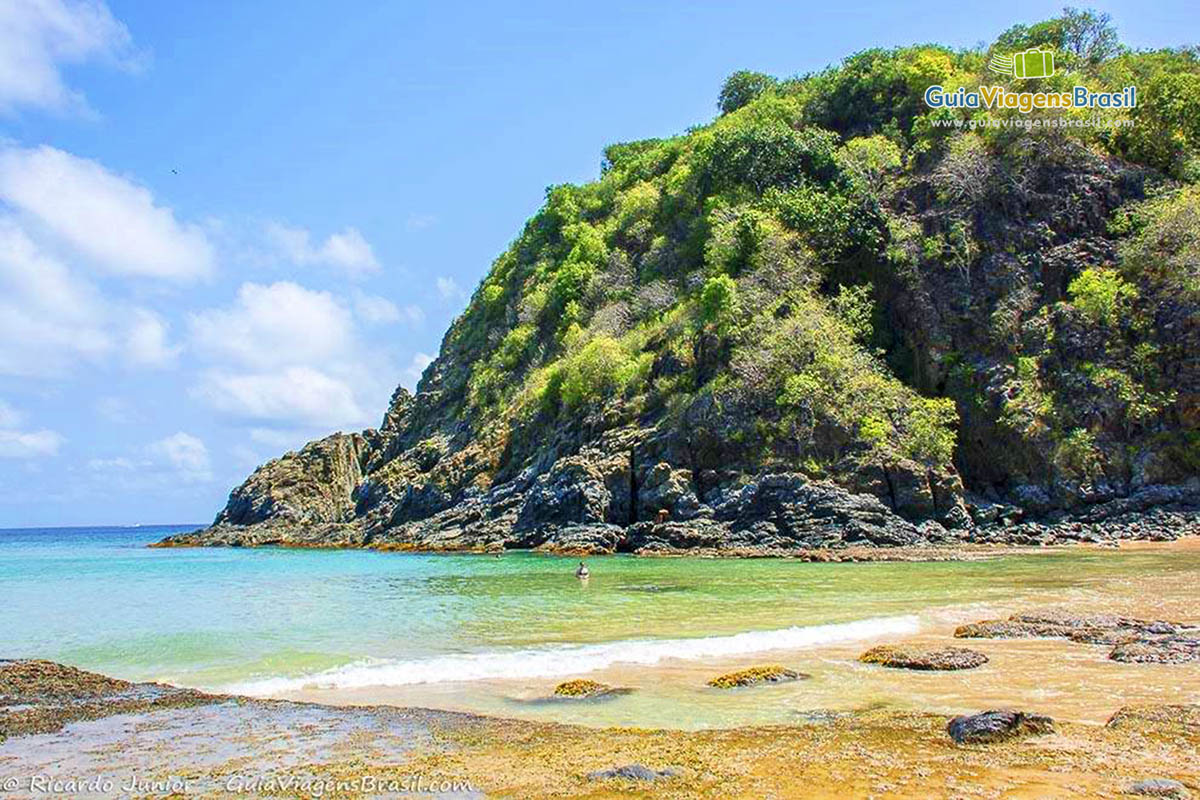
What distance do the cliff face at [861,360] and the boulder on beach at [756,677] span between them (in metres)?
24.8

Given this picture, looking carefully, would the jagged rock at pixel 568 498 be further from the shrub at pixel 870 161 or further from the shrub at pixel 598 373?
the shrub at pixel 870 161

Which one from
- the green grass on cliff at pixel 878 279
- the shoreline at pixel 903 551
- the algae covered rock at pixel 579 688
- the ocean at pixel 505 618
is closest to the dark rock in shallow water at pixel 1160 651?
the ocean at pixel 505 618

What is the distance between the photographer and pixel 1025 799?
628 cm

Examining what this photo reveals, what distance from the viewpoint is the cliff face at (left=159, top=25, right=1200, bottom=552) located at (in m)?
37.5

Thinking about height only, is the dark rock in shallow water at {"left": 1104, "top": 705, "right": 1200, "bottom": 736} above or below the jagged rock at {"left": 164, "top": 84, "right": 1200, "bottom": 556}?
below

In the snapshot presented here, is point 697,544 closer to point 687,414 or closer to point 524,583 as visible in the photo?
point 687,414

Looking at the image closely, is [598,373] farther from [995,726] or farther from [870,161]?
[995,726]

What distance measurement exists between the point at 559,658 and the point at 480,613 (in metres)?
6.77

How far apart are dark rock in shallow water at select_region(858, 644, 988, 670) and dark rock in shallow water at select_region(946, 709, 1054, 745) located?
11.3 ft

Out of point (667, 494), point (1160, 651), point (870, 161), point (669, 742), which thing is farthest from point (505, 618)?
point (870, 161)

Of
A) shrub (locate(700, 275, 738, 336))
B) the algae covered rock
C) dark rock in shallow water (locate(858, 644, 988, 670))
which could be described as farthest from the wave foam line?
shrub (locate(700, 275, 738, 336))

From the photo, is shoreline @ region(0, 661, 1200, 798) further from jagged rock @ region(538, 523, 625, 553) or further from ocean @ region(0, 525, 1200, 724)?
jagged rock @ region(538, 523, 625, 553)

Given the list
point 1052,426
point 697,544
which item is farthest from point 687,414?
point 1052,426

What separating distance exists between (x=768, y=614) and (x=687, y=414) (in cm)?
2424
